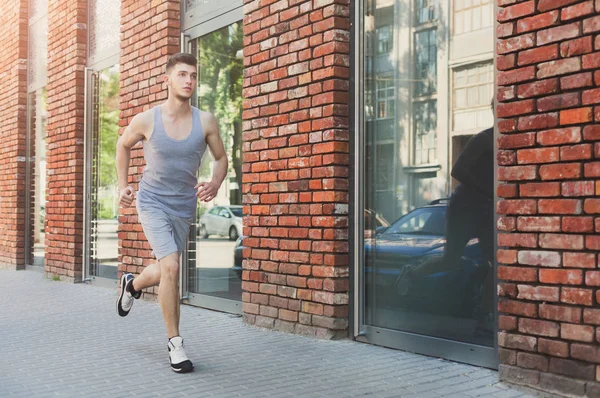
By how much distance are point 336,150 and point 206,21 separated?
2858mm

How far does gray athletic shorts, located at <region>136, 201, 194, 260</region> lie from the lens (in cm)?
479

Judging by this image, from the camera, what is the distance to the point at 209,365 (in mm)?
4688

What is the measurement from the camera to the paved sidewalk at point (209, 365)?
4012mm

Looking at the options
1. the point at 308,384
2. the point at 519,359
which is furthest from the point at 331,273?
the point at 519,359

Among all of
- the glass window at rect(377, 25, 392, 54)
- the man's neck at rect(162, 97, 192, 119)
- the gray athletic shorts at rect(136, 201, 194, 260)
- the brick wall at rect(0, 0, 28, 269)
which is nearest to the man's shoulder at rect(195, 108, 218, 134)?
the man's neck at rect(162, 97, 192, 119)

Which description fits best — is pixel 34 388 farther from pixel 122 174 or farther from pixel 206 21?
pixel 206 21

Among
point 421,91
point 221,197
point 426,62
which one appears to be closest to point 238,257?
point 221,197

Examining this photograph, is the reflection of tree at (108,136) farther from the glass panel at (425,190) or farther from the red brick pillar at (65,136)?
the glass panel at (425,190)

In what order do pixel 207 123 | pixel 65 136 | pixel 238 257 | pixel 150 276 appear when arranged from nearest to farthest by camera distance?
pixel 207 123 → pixel 150 276 → pixel 238 257 → pixel 65 136

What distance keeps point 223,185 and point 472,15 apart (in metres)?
3.33

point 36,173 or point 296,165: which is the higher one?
point 36,173

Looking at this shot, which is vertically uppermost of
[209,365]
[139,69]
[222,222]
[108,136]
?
[139,69]

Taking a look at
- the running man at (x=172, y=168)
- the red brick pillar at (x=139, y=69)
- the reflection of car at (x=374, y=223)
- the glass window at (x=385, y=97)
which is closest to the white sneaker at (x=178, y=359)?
the running man at (x=172, y=168)

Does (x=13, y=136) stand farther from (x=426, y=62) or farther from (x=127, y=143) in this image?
(x=426, y=62)
